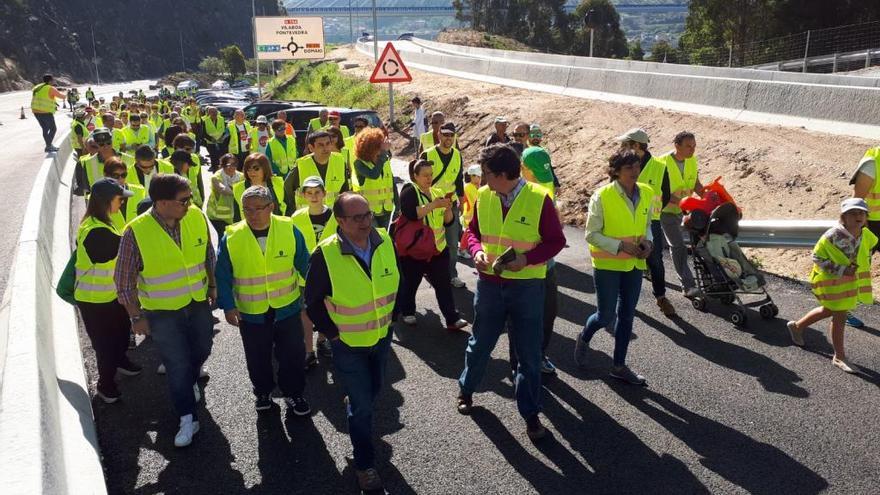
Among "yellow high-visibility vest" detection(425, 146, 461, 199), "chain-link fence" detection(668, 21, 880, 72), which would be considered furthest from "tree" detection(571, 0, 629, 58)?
"yellow high-visibility vest" detection(425, 146, 461, 199)

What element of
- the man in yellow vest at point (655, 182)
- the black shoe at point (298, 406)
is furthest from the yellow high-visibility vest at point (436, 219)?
the black shoe at point (298, 406)

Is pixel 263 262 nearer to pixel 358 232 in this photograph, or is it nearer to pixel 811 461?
pixel 358 232

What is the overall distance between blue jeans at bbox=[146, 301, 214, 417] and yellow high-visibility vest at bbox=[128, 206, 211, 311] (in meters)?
0.08

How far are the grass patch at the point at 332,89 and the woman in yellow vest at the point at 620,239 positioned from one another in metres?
18.1

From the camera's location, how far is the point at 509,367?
6023 millimetres

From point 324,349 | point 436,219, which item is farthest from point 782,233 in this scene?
point 324,349

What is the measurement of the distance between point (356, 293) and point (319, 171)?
147 inches

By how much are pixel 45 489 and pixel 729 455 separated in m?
3.98

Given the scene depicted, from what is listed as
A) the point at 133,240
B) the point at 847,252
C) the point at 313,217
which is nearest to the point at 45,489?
the point at 133,240

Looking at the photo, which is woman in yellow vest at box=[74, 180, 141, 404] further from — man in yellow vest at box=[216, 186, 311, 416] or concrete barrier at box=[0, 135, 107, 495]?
man in yellow vest at box=[216, 186, 311, 416]

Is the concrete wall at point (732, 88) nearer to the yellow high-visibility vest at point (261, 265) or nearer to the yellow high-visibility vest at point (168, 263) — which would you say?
the yellow high-visibility vest at point (261, 265)

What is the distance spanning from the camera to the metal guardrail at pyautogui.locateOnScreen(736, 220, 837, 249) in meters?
8.18

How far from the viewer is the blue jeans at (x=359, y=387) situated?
4137mm

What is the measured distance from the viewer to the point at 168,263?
15.1 feet
